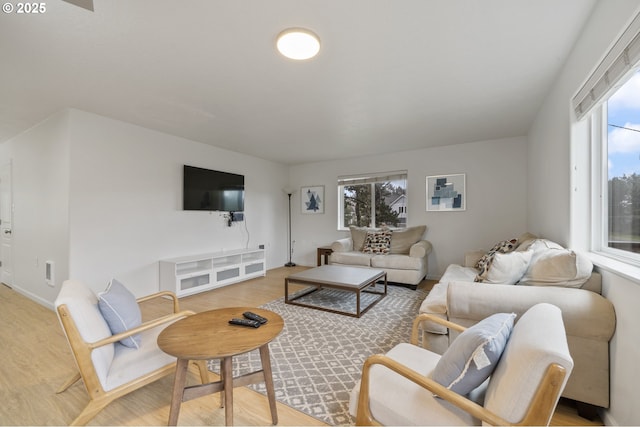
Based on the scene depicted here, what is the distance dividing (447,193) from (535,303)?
3.35 m

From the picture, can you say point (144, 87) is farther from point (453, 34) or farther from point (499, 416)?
point (499, 416)

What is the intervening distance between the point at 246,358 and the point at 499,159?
179 inches

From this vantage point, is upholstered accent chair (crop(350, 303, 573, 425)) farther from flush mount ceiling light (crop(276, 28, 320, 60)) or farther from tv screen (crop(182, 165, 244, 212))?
tv screen (crop(182, 165, 244, 212))

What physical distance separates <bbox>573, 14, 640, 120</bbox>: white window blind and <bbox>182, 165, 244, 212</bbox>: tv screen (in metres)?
4.46

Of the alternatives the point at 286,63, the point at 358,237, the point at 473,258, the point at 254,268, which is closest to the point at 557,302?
the point at 473,258

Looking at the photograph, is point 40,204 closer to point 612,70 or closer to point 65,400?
point 65,400

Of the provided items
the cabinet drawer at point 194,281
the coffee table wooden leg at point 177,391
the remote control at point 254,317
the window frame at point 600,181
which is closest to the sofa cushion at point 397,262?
the window frame at point 600,181

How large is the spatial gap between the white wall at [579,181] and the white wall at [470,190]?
0.57 meters

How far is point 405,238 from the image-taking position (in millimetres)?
4691

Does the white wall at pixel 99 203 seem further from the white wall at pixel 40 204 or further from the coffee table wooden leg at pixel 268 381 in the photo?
the coffee table wooden leg at pixel 268 381

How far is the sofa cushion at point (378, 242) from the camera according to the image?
467 cm

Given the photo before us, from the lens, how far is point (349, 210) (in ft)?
18.7

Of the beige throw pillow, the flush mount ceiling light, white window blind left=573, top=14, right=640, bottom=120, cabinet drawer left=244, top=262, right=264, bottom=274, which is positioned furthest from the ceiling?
cabinet drawer left=244, top=262, right=264, bottom=274

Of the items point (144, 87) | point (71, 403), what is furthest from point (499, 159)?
point (71, 403)
